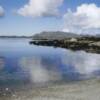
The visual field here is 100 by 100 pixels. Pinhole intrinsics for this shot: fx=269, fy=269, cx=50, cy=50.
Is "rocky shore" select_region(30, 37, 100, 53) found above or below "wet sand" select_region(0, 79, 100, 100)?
above

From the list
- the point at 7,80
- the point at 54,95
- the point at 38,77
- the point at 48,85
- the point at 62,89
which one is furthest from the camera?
the point at 38,77

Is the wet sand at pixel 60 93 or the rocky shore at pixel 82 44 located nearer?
the wet sand at pixel 60 93

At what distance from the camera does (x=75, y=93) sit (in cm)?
1917

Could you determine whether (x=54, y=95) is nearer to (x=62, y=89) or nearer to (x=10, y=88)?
(x=62, y=89)

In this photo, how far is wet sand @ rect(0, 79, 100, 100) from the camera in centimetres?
1808

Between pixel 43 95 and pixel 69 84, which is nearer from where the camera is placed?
pixel 43 95

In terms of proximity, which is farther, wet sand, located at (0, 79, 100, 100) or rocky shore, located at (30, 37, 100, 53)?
rocky shore, located at (30, 37, 100, 53)

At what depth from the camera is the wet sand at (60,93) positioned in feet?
59.3

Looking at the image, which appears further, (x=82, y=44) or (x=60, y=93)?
(x=82, y=44)

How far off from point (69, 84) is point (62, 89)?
2664mm

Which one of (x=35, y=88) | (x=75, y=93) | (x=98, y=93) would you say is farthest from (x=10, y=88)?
(x=98, y=93)

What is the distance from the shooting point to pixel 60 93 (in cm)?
1925

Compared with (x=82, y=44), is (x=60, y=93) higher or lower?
lower

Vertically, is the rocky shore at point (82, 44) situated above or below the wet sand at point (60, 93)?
above
